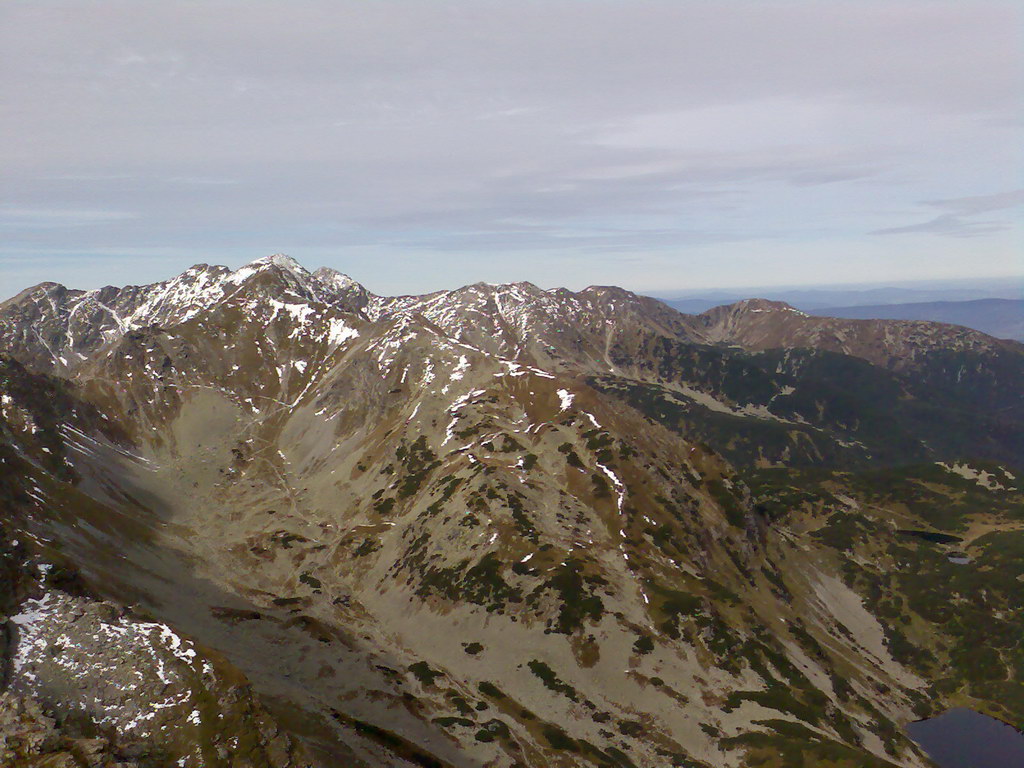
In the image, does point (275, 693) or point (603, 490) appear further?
point (603, 490)

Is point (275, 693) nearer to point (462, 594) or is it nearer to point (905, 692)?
point (462, 594)

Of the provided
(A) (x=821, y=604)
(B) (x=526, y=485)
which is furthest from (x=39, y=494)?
(A) (x=821, y=604)

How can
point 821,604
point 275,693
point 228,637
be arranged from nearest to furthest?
1. point 275,693
2. point 228,637
3. point 821,604

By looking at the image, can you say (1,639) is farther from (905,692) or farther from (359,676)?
(905,692)

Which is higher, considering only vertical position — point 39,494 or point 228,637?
point 39,494

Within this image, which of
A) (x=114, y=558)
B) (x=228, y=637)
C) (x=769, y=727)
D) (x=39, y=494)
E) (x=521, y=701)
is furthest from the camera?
(x=39, y=494)

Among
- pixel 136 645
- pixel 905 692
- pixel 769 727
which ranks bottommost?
pixel 905 692
